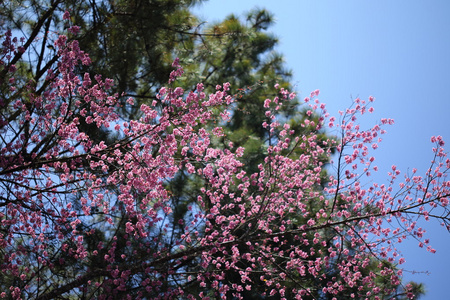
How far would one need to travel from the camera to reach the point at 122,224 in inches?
197

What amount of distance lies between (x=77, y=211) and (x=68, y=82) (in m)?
2.03

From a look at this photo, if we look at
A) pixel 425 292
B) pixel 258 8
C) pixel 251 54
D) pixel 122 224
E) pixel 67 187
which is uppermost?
pixel 258 8

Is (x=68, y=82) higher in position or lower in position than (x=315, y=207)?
lower

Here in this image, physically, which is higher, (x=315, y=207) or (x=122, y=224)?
(x=315, y=207)

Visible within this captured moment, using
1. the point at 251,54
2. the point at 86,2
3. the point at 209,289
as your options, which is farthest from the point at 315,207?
the point at 86,2

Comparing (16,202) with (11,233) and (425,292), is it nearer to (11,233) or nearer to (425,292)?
(11,233)

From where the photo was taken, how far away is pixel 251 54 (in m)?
8.38

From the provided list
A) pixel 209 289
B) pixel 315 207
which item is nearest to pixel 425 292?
pixel 315 207

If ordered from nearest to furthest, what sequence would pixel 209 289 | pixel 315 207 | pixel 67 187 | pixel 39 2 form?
pixel 67 187, pixel 39 2, pixel 209 289, pixel 315 207

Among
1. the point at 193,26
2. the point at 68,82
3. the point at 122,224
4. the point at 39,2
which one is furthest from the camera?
the point at 193,26

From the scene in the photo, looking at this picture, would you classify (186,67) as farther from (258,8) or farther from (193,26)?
(258,8)

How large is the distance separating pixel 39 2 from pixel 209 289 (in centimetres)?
393

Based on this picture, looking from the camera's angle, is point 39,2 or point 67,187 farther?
point 39,2

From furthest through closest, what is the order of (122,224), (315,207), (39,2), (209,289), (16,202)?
(315,207), (209,289), (122,224), (39,2), (16,202)
